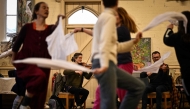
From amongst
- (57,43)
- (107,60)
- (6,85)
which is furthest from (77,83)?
(107,60)

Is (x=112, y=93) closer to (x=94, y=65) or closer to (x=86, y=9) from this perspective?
(x=94, y=65)

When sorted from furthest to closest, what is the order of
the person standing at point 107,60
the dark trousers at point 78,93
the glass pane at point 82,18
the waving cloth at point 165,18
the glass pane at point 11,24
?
the glass pane at point 11,24
the glass pane at point 82,18
the dark trousers at point 78,93
the waving cloth at point 165,18
the person standing at point 107,60

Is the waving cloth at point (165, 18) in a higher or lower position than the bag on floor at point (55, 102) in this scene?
higher

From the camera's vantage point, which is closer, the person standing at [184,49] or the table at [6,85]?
the person standing at [184,49]

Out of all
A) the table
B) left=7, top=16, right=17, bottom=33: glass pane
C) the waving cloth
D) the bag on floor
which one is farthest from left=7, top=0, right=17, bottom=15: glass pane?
the waving cloth

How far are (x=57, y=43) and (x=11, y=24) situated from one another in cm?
454

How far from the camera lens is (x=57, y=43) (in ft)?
12.2

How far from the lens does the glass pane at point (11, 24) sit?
310 inches

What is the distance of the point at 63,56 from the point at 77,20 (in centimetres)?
407

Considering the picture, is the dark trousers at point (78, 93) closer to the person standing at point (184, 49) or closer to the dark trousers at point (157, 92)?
the dark trousers at point (157, 92)

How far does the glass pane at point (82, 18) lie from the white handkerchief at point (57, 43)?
396 centimetres

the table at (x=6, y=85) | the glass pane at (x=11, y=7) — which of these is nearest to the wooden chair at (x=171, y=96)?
the table at (x=6, y=85)

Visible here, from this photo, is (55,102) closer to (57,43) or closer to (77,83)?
(77,83)

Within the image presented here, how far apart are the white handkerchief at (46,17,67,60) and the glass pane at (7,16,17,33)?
4424 mm
